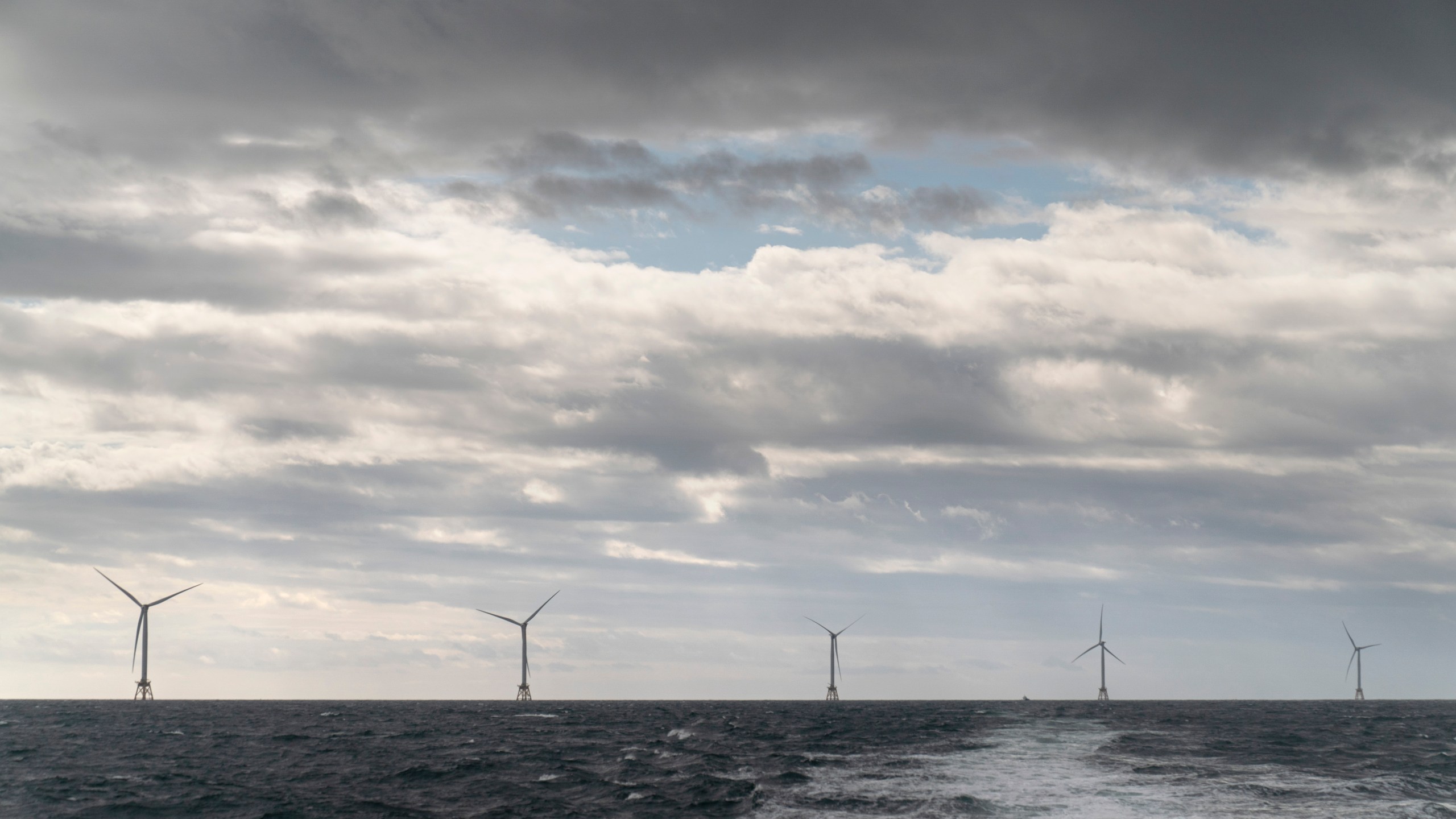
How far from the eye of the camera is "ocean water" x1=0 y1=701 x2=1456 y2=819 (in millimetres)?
70500

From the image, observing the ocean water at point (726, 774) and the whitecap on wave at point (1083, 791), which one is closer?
the whitecap on wave at point (1083, 791)

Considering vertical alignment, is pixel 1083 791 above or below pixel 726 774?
above

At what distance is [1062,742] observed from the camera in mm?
127812

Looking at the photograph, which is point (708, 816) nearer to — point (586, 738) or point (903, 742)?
point (903, 742)

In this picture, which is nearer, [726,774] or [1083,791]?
[1083,791]

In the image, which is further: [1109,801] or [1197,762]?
[1197,762]

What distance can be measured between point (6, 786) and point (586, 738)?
7284 cm

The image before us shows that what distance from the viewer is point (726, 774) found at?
90562 mm

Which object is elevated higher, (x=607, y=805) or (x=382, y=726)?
(x=607, y=805)

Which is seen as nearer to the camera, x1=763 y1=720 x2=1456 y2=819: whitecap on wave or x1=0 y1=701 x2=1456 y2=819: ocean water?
x1=763 y1=720 x2=1456 y2=819: whitecap on wave

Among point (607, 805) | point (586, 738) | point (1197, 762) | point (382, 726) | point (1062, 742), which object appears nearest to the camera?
point (607, 805)

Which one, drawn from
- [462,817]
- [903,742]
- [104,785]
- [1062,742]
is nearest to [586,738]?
[903,742]

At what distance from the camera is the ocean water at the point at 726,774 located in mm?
70500

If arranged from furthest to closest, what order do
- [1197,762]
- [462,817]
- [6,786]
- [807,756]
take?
[807,756]
[1197,762]
[6,786]
[462,817]
